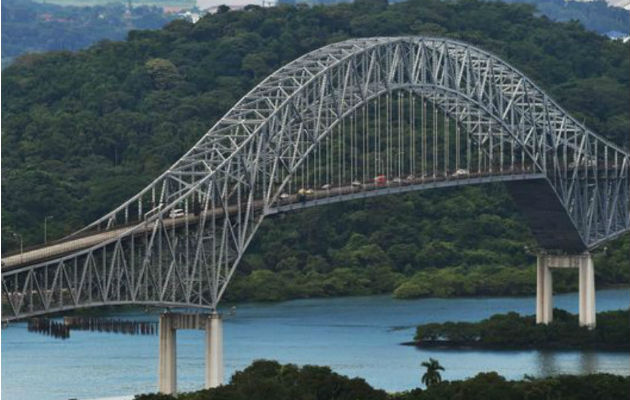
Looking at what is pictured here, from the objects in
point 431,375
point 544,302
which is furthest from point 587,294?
point 431,375

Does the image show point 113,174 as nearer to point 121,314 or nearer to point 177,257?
point 121,314

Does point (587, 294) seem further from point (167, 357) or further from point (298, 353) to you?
point (167, 357)

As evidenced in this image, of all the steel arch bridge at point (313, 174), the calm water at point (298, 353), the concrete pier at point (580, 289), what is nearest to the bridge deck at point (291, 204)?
the steel arch bridge at point (313, 174)

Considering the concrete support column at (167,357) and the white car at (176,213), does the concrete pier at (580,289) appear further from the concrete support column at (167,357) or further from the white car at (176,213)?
the concrete support column at (167,357)

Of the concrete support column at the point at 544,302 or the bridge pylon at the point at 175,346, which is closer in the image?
the bridge pylon at the point at 175,346

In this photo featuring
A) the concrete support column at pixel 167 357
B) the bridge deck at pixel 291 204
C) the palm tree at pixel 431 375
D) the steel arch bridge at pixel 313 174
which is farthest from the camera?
the palm tree at pixel 431 375

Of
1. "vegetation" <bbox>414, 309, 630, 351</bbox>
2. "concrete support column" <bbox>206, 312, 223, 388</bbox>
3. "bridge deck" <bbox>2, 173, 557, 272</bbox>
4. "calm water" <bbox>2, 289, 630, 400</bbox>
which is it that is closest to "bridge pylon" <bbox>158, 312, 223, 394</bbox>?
"concrete support column" <bbox>206, 312, 223, 388</bbox>

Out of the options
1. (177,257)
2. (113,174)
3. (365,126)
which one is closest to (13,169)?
(113,174)
